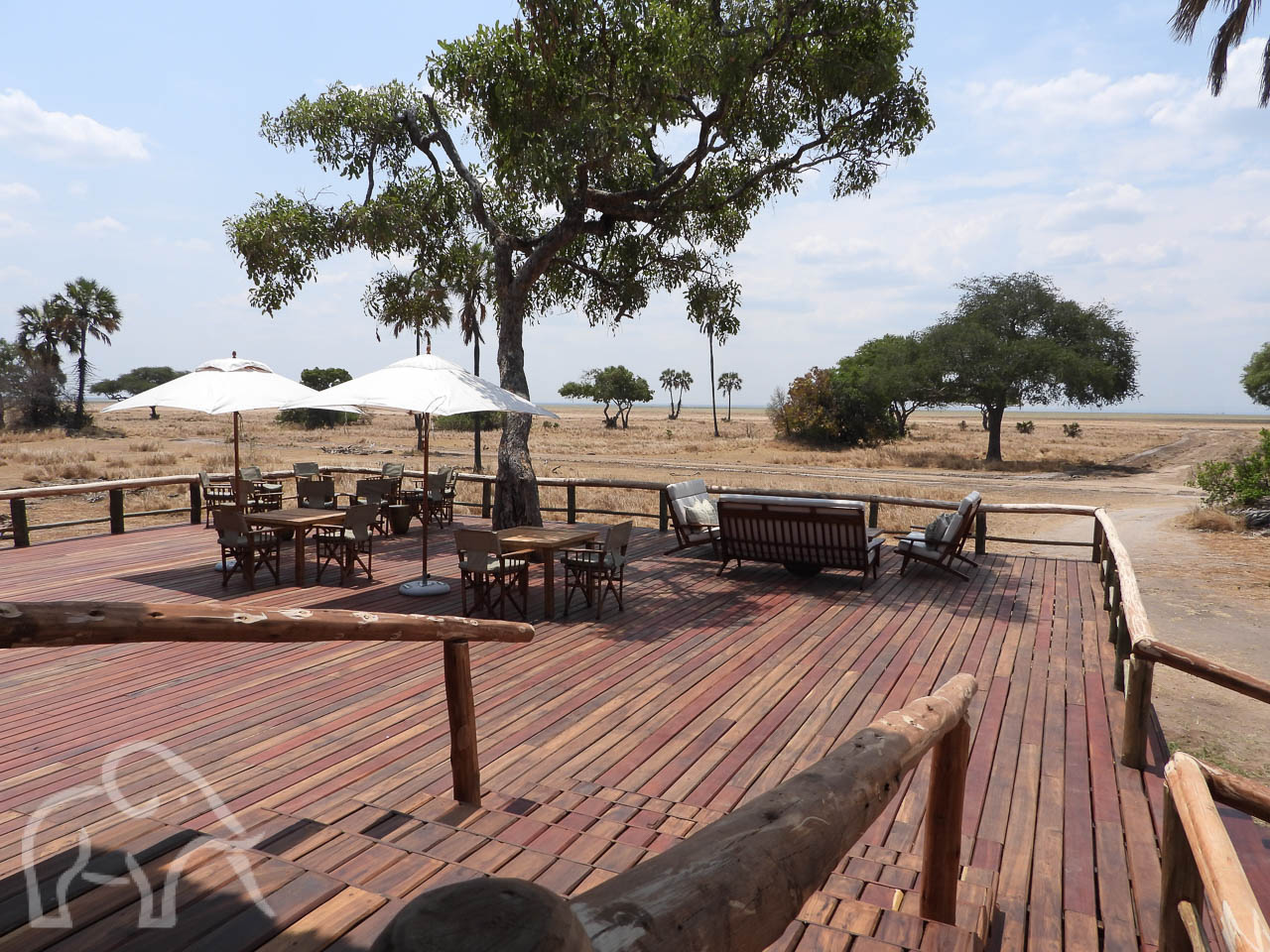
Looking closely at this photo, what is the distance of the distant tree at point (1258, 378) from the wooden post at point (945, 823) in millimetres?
57067

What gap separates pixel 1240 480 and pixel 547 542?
16.6 metres

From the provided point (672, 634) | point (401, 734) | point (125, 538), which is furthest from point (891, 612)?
point (125, 538)

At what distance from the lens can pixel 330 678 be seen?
524 centimetres

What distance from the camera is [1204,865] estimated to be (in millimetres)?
1625

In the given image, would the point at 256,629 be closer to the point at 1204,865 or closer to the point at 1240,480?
the point at 1204,865

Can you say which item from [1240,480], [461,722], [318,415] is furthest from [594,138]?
[318,415]

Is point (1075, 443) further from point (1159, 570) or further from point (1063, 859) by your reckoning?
point (1063, 859)

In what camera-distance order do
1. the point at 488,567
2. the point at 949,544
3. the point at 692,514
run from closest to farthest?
the point at 488,567 → the point at 949,544 → the point at 692,514

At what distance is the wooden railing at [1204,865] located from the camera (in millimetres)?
1352

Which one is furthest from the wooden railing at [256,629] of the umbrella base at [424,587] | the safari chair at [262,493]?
the safari chair at [262,493]

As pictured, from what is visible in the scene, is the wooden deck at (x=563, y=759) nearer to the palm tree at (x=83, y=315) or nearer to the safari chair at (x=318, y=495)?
the safari chair at (x=318, y=495)

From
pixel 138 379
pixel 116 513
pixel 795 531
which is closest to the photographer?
pixel 795 531

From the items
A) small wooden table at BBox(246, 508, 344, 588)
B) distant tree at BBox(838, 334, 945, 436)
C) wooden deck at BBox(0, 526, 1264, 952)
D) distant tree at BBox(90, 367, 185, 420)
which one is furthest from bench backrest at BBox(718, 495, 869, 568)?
distant tree at BBox(90, 367, 185, 420)

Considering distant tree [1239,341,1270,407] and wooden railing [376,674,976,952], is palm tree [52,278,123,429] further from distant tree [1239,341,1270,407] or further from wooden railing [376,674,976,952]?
distant tree [1239,341,1270,407]
